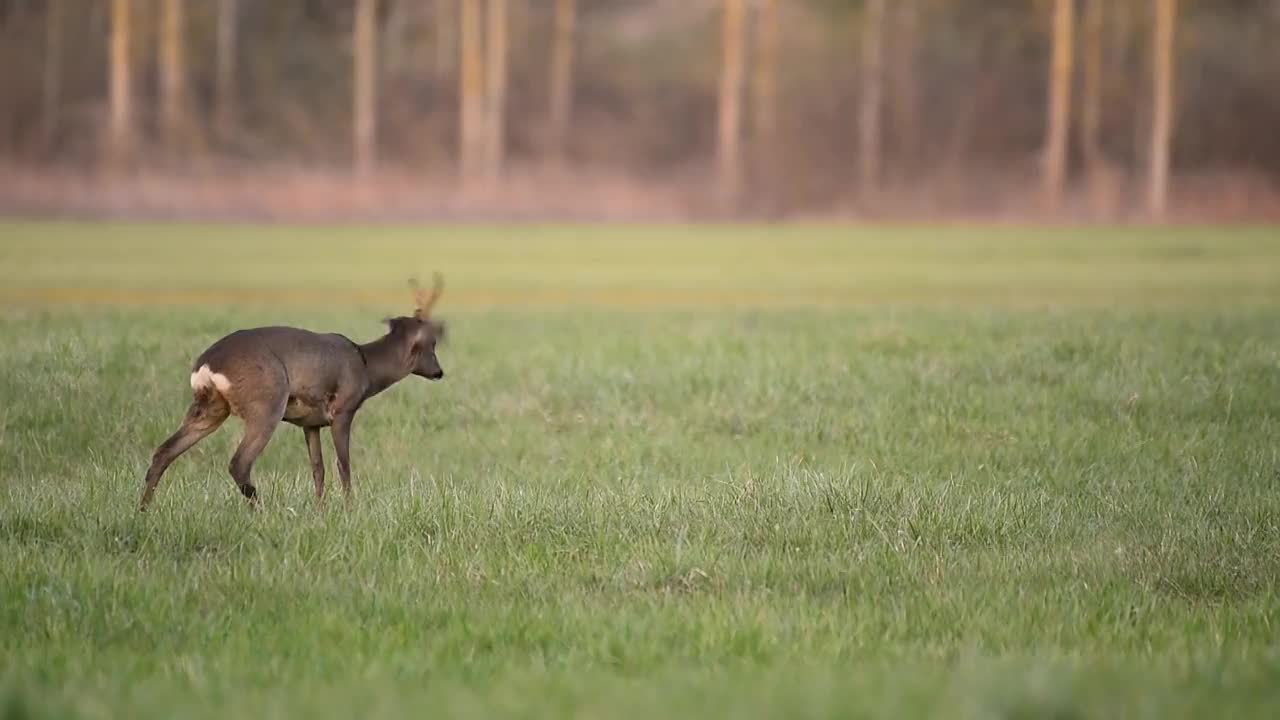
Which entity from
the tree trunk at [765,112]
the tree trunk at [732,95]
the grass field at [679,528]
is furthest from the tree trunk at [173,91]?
the grass field at [679,528]

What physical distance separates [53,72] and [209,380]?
58.2 m

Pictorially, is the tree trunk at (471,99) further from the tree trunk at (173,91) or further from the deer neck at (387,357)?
the deer neck at (387,357)

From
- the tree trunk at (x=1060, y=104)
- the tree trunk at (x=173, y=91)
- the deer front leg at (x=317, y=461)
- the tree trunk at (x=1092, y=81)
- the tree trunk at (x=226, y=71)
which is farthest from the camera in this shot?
the tree trunk at (x=226, y=71)

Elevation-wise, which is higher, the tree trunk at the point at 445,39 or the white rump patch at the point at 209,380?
the tree trunk at the point at 445,39

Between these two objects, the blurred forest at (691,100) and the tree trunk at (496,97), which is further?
the tree trunk at (496,97)

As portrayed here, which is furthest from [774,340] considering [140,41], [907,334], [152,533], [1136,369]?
[140,41]

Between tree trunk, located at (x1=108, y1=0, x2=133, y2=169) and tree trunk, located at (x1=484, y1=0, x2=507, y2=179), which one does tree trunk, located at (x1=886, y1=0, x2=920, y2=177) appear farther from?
tree trunk, located at (x1=108, y1=0, x2=133, y2=169)

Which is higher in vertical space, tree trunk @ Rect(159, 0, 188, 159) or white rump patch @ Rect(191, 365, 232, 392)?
tree trunk @ Rect(159, 0, 188, 159)

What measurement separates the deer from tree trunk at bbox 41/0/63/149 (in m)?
54.9

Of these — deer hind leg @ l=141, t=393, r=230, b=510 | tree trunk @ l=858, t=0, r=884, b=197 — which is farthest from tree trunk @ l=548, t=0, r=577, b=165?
deer hind leg @ l=141, t=393, r=230, b=510

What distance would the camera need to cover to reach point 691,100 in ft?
218

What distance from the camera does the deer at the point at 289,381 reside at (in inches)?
336

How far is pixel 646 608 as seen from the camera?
7.07 metres

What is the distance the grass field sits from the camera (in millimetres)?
5754
